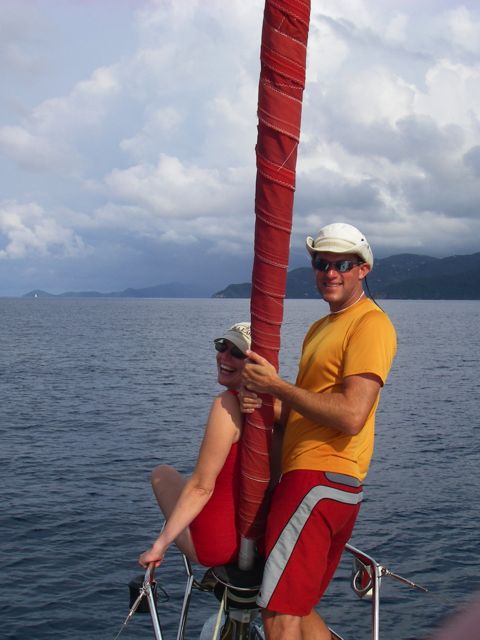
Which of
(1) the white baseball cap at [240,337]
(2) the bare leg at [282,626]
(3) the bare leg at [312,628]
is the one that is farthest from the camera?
(1) the white baseball cap at [240,337]

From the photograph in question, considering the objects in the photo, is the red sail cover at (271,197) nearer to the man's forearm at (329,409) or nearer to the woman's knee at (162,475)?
the man's forearm at (329,409)

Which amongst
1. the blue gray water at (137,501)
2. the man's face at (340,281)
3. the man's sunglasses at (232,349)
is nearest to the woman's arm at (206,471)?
the man's sunglasses at (232,349)

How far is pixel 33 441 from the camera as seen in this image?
1149 inches

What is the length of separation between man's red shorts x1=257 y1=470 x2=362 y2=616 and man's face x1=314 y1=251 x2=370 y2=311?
1140 mm

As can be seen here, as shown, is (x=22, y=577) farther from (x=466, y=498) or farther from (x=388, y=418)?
(x=388, y=418)

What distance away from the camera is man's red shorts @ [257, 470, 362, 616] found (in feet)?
15.9

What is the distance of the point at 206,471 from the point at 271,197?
6.09 feet

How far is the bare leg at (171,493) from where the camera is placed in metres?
5.28

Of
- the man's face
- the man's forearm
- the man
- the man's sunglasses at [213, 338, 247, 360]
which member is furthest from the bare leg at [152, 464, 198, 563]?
the man's face

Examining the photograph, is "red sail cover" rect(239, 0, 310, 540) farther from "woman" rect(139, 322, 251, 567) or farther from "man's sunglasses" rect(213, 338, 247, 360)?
"man's sunglasses" rect(213, 338, 247, 360)

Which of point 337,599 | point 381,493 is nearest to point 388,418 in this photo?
point 381,493

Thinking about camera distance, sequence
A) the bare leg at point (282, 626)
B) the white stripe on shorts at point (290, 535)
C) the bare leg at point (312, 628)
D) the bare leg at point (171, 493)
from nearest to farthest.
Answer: the white stripe on shorts at point (290, 535) < the bare leg at point (282, 626) < the bare leg at point (312, 628) < the bare leg at point (171, 493)

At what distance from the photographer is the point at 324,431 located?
16.0ft

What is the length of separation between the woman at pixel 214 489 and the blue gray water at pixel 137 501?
201 centimetres
